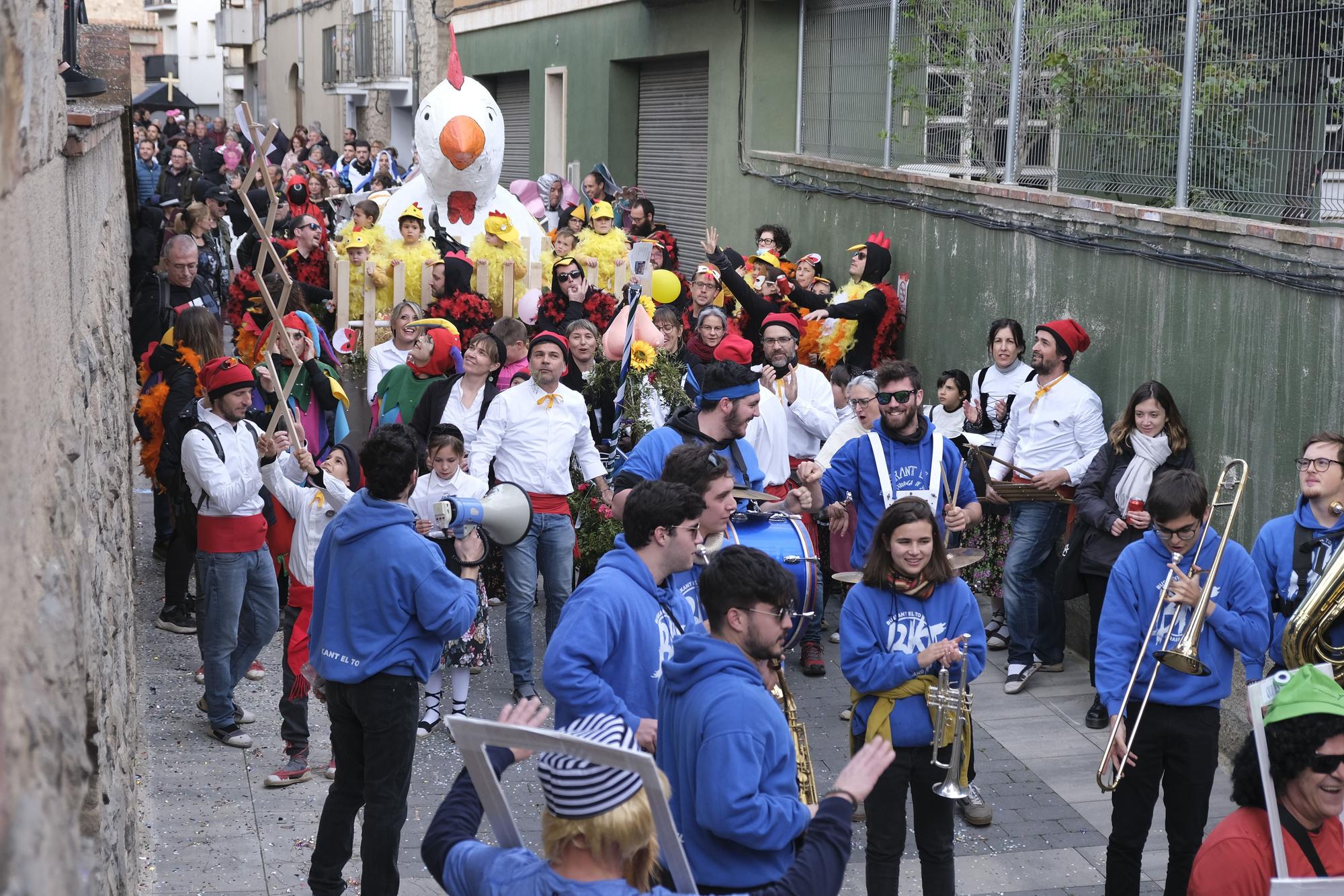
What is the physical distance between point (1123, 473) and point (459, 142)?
8034 millimetres

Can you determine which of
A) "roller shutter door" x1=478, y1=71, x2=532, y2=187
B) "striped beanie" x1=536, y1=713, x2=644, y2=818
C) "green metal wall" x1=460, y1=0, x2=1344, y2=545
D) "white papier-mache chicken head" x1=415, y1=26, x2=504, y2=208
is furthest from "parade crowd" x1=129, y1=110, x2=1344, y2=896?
"roller shutter door" x1=478, y1=71, x2=532, y2=187

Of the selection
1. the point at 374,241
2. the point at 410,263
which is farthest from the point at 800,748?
the point at 374,241

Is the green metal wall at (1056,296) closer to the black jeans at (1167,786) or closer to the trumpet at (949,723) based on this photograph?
the black jeans at (1167,786)

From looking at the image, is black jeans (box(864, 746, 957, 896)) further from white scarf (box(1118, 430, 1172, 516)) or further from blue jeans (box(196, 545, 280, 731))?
blue jeans (box(196, 545, 280, 731))

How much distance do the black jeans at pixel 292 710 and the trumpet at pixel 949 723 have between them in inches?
116

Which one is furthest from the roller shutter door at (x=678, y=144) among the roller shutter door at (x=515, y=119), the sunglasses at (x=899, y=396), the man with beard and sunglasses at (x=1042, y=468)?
the sunglasses at (x=899, y=396)

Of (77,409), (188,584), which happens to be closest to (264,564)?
(188,584)

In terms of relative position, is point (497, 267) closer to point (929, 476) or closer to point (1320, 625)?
point (929, 476)

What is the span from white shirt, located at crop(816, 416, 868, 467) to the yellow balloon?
12.4 ft

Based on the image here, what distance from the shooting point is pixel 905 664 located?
4.85 metres

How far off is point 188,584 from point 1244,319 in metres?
6.13

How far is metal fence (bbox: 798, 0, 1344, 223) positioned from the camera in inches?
287

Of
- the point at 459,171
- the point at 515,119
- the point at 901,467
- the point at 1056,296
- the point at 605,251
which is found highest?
the point at 515,119

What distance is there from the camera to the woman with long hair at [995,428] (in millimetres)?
8477
